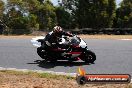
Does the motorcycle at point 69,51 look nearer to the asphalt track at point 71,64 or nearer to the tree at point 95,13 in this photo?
the asphalt track at point 71,64

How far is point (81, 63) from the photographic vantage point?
1476 cm

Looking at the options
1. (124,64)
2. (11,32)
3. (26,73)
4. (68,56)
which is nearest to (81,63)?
(68,56)

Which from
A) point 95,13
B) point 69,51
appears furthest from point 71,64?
point 95,13

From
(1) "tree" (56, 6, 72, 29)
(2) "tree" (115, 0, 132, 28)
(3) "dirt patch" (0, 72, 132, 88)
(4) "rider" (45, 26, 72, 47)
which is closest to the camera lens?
(3) "dirt patch" (0, 72, 132, 88)

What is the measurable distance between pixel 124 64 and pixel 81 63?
1.65 meters

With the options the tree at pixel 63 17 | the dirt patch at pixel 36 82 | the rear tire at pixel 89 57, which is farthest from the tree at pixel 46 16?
the dirt patch at pixel 36 82

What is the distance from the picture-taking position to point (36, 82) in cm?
1005

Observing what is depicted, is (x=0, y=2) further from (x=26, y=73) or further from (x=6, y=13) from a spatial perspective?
(x=26, y=73)

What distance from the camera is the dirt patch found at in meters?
9.52

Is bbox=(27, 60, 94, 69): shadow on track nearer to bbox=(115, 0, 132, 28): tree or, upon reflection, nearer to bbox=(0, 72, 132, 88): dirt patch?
bbox=(0, 72, 132, 88): dirt patch

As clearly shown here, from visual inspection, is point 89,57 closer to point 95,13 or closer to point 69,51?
point 69,51

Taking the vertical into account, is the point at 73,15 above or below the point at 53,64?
above

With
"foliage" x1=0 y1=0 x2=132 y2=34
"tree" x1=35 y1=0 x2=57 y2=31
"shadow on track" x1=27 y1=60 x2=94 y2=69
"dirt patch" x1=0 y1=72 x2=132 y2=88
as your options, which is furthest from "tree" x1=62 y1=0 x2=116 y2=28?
"dirt patch" x1=0 y1=72 x2=132 y2=88

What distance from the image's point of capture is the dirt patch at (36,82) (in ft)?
31.2
